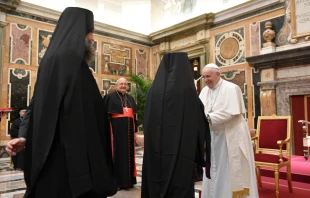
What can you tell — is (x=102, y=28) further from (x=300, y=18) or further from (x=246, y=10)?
(x=300, y=18)

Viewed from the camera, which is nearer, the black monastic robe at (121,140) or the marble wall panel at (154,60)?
the black monastic robe at (121,140)

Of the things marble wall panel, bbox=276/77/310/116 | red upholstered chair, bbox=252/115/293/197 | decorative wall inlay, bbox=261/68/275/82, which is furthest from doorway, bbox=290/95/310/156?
red upholstered chair, bbox=252/115/293/197

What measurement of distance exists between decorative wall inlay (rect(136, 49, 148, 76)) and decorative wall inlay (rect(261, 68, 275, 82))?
15.6 ft

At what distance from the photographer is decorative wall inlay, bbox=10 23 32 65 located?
806 cm

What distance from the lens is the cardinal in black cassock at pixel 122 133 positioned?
449cm

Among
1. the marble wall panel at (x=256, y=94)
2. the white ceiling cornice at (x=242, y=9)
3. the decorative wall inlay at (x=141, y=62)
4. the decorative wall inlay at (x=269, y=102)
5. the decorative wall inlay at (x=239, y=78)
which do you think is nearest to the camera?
the decorative wall inlay at (x=269, y=102)

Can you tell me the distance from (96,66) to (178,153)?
8.00m

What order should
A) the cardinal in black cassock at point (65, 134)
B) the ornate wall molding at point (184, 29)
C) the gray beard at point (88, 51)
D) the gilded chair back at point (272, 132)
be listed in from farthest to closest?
the ornate wall molding at point (184, 29) < the gilded chair back at point (272, 132) < the gray beard at point (88, 51) < the cardinal in black cassock at point (65, 134)

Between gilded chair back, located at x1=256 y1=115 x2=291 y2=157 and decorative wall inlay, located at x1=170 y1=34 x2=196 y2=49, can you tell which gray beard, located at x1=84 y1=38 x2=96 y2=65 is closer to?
gilded chair back, located at x1=256 y1=115 x2=291 y2=157

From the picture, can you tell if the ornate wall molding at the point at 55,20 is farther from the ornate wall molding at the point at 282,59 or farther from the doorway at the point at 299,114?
the doorway at the point at 299,114

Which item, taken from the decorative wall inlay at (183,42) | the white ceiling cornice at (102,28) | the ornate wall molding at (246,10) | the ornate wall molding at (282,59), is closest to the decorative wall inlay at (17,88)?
the white ceiling cornice at (102,28)

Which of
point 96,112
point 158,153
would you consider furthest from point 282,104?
point 96,112

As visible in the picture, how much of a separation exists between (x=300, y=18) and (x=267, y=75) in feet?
5.39

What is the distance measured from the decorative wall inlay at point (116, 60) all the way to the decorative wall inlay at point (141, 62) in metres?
0.37
